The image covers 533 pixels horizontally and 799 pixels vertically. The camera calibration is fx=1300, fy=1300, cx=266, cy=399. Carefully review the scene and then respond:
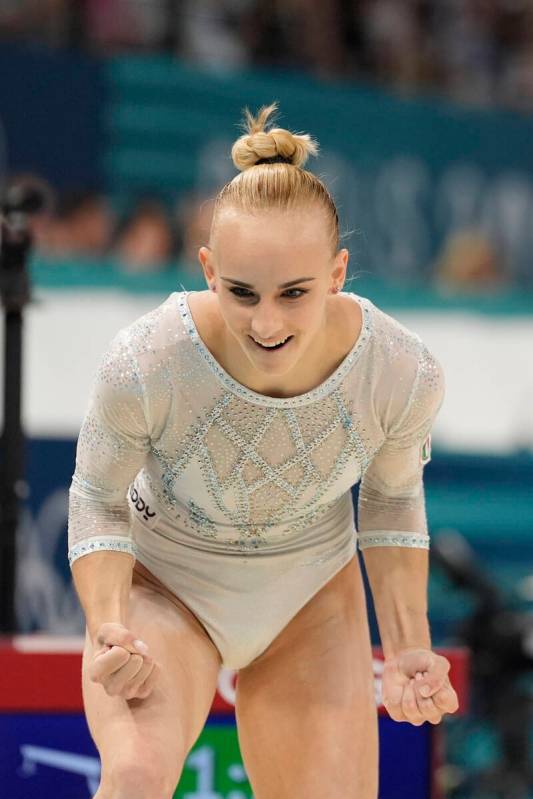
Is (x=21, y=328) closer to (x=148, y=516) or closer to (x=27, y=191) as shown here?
(x=27, y=191)

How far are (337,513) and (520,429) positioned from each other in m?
3.13

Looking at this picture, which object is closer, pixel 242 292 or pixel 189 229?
pixel 242 292

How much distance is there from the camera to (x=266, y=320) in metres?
2.04

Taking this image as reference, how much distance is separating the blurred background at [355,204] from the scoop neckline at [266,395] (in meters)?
1.21

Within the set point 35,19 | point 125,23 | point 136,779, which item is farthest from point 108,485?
point 125,23

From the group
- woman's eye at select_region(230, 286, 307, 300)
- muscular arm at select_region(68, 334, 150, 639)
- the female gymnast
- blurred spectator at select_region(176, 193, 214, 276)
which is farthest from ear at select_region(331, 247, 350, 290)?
blurred spectator at select_region(176, 193, 214, 276)

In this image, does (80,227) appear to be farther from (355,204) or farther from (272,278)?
(272,278)

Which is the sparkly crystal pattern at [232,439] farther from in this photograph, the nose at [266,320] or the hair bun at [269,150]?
the hair bun at [269,150]

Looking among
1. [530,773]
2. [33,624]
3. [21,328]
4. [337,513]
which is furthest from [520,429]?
[337,513]

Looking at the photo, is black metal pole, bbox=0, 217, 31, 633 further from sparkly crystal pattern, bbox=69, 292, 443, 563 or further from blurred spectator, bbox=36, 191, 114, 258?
blurred spectator, bbox=36, 191, 114, 258

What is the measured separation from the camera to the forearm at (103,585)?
2125 mm

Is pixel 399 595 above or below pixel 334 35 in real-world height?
below

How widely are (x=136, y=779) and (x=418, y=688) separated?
1.67 feet

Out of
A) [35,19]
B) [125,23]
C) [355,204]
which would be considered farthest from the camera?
[355,204]
